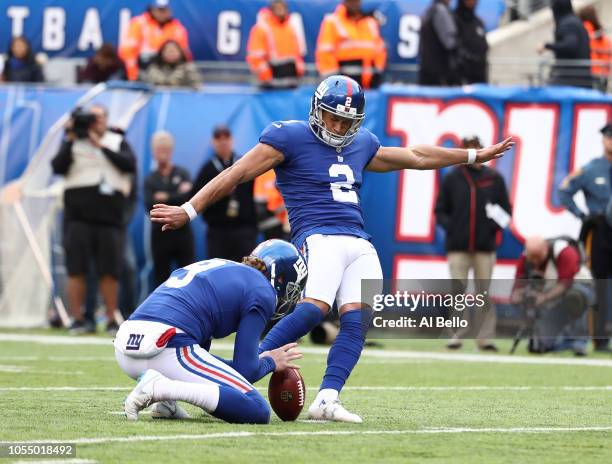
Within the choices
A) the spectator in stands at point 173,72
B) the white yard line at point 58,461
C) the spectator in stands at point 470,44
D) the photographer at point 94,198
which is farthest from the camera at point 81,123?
the white yard line at point 58,461

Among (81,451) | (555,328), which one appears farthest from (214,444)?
(555,328)

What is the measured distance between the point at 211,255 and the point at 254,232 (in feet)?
1.58

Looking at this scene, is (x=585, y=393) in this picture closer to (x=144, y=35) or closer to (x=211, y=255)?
(x=211, y=255)

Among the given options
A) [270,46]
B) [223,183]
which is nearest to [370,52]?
[270,46]

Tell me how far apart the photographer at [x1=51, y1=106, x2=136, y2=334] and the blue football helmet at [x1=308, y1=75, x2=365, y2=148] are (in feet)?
24.0

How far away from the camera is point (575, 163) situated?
1633 cm

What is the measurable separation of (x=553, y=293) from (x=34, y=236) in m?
5.88

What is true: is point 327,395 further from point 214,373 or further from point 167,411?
point 167,411

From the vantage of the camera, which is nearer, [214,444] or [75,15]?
[214,444]

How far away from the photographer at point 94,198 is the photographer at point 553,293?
3.99 meters

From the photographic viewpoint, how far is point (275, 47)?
56.5 ft

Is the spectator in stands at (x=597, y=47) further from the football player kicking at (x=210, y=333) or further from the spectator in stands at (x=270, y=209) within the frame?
the football player kicking at (x=210, y=333)

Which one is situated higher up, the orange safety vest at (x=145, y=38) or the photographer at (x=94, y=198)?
the orange safety vest at (x=145, y=38)

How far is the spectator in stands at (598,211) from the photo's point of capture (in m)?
14.3
